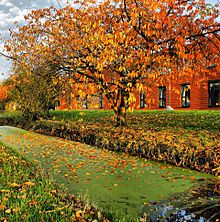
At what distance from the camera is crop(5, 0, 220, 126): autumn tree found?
9.83 meters

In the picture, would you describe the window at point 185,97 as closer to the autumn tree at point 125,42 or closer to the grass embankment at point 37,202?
the autumn tree at point 125,42

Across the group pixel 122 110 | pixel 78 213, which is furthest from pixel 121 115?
pixel 78 213

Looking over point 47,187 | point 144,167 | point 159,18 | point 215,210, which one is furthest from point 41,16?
point 215,210

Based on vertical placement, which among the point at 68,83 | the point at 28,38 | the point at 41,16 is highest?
the point at 41,16

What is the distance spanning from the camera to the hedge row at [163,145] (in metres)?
7.73

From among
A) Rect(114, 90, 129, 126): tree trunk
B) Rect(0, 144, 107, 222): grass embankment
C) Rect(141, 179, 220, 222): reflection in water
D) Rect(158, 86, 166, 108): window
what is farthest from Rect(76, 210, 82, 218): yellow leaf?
Rect(158, 86, 166, 108): window

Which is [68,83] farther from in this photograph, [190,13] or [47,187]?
[47,187]

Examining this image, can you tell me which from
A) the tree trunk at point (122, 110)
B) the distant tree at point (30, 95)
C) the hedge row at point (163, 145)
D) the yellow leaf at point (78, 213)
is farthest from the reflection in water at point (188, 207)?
the distant tree at point (30, 95)

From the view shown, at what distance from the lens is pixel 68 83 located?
42.6ft

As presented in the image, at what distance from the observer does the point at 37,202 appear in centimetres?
435

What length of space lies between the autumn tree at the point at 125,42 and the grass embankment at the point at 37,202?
4530mm

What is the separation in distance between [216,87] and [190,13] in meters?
12.7

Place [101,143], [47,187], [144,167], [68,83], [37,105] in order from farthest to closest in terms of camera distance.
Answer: [37,105], [68,83], [101,143], [144,167], [47,187]

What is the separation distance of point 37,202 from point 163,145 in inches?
204
